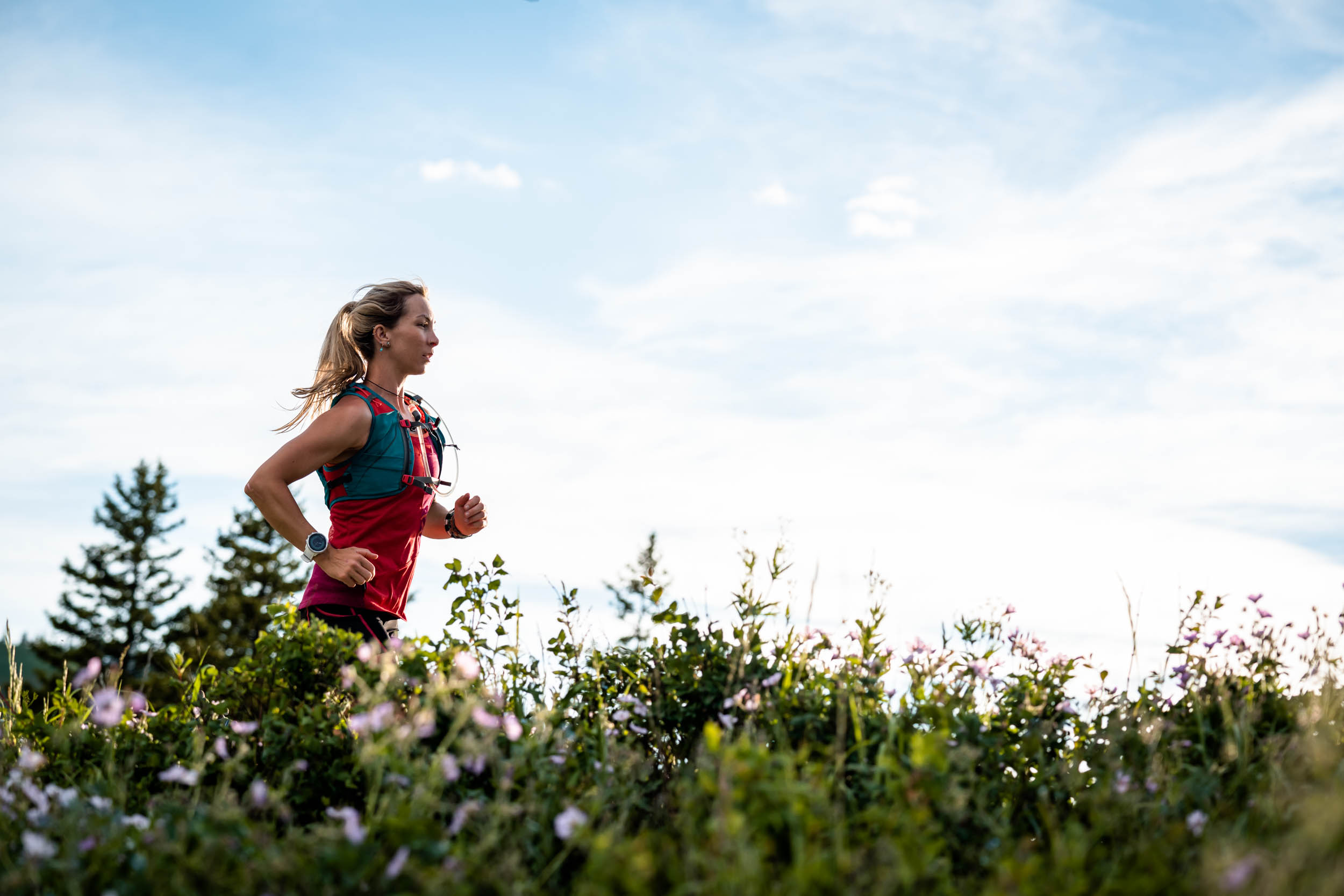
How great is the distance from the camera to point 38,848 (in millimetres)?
2857

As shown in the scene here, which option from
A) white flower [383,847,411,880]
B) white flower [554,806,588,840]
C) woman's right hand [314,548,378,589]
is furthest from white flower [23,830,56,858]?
woman's right hand [314,548,378,589]

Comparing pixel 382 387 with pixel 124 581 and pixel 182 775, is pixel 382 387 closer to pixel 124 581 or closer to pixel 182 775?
pixel 182 775

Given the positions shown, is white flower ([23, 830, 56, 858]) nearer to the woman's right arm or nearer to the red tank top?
the woman's right arm

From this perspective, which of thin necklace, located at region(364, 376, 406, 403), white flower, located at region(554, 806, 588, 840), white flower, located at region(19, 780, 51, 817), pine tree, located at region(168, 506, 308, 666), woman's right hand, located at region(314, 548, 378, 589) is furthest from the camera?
pine tree, located at region(168, 506, 308, 666)

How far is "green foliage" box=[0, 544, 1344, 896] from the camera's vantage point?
279 cm

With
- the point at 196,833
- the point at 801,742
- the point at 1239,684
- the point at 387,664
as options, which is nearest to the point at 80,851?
the point at 196,833

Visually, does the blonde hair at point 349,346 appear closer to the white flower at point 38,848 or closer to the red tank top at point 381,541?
the red tank top at point 381,541

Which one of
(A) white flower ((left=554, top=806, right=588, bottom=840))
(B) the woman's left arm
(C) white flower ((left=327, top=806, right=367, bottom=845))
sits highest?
(B) the woman's left arm

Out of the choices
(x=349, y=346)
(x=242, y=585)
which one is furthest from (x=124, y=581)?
(x=349, y=346)

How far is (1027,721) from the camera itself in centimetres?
422

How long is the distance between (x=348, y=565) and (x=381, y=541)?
1.62ft

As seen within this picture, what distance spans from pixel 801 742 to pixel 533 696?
1.38 metres

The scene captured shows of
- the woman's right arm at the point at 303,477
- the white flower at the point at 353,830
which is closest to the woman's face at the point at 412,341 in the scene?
the woman's right arm at the point at 303,477

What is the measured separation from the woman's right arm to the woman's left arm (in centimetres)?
76
